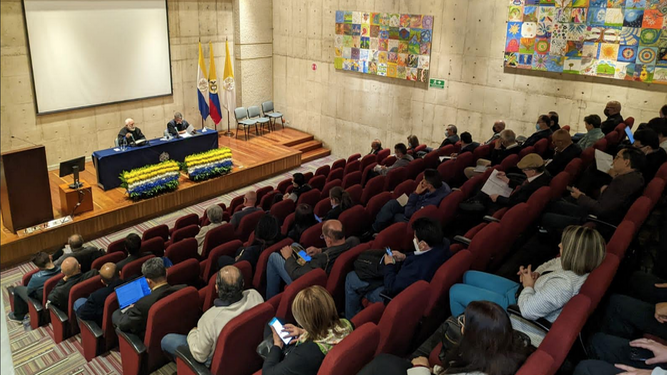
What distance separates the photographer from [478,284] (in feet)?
11.2

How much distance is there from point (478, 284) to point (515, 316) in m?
0.36

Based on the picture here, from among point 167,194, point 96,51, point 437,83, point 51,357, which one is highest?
point 96,51

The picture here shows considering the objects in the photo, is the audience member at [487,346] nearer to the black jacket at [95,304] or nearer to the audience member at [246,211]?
the black jacket at [95,304]

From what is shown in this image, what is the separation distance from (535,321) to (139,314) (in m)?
2.82

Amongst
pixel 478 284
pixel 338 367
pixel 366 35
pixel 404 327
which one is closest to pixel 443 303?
pixel 478 284

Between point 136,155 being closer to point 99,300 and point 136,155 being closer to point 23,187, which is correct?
point 23,187

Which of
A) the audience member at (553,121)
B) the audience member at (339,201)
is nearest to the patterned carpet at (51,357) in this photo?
the audience member at (339,201)

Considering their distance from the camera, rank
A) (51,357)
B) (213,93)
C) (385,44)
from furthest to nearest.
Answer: (213,93) → (385,44) → (51,357)

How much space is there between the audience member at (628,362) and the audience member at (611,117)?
496 centimetres

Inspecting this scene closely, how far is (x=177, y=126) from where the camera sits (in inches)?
370

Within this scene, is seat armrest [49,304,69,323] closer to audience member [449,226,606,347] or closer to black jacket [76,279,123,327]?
black jacket [76,279,123,327]

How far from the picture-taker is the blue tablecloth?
8.19 m

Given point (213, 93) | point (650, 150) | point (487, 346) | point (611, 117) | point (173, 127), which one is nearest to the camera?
point (487, 346)

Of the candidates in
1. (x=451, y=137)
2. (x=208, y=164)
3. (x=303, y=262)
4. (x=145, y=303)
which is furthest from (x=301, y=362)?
(x=208, y=164)
